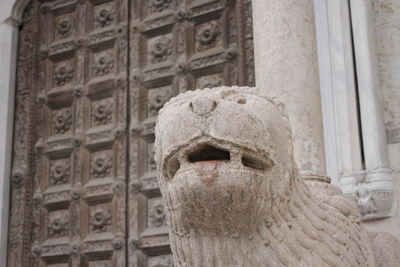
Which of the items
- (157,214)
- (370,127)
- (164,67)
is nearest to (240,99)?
(370,127)

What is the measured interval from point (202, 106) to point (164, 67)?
2215mm

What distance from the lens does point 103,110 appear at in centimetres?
370

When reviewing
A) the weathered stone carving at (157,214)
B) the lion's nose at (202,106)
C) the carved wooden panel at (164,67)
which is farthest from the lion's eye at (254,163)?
the weathered stone carving at (157,214)

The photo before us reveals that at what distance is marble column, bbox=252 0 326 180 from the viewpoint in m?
2.41

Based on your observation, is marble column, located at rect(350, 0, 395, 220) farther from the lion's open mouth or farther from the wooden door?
the lion's open mouth

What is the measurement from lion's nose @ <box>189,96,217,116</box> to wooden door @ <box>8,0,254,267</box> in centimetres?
193

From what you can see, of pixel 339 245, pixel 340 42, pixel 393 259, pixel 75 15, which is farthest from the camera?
pixel 75 15

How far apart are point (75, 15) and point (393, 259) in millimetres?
2682

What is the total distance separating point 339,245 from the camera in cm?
153

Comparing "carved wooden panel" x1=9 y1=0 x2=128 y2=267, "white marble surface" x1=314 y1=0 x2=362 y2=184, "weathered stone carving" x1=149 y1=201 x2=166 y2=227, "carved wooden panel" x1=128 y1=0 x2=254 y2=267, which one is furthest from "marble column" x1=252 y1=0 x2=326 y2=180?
"carved wooden panel" x1=9 y1=0 x2=128 y2=267

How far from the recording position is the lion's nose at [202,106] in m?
1.36

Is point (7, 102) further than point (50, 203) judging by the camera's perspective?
Yes

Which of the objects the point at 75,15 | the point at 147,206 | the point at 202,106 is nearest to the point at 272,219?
the point at 202,106

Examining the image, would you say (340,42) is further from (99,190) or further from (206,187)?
(206,187)
